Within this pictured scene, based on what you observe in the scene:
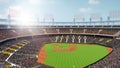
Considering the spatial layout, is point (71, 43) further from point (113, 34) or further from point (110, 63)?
point (110, 63)

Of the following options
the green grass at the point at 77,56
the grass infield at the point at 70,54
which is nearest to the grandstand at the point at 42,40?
the grass infield at the point at 70,54

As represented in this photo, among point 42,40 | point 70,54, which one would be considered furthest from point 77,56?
point 42,40

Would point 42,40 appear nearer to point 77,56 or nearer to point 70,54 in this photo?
point 70,54

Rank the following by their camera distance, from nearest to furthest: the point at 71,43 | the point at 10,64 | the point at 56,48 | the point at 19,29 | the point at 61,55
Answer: the point at 10,64 → the point at 61,55 → the point at 56,48 → the point at 71,43 → the point at 19,29

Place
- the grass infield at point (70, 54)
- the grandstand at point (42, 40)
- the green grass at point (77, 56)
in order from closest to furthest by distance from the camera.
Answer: the grandstand at point (42, 40) → the green grass at point (77, 56) → the grass infield at point (70, 54)

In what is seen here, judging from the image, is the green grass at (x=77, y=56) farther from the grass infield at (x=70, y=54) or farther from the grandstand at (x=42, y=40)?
the grandstand at (x=42, y=40)

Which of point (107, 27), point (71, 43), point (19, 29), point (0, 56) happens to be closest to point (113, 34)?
point (107, 27)

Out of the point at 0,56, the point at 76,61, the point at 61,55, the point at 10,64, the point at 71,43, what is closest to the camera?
the point at 10,64
